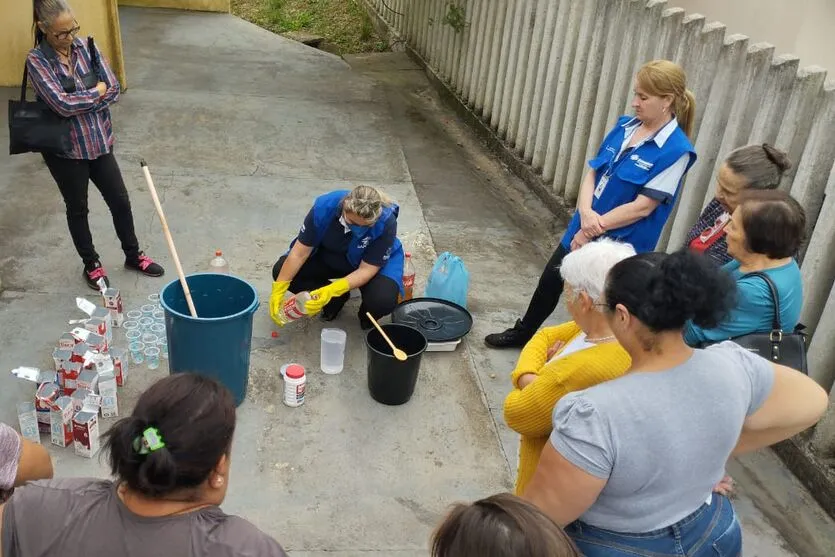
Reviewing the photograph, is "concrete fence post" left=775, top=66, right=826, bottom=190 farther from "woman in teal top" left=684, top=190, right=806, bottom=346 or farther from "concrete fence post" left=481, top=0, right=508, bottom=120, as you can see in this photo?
"concrete fence post" left=481, top=0, right=508, bottom=120

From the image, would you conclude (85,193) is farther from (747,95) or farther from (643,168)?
(747,95)

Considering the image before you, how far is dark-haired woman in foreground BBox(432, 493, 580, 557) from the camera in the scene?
1410mm

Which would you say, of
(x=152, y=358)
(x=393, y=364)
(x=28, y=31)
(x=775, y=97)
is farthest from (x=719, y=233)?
(x=28, y=31)

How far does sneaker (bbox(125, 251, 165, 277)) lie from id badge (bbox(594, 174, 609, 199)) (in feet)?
9.07

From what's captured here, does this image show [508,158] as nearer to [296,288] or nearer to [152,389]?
[296,288]

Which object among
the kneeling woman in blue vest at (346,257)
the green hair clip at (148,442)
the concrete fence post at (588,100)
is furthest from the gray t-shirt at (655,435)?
the concrete fence post at (588,100)

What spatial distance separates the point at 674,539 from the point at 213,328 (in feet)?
7.05

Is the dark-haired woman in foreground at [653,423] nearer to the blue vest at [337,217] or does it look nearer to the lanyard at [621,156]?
the lanyard at [621,156]

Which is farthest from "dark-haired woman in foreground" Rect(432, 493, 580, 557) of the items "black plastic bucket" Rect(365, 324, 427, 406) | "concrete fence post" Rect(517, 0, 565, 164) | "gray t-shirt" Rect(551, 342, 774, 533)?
"concrete fence post" Rect(517, 0, 565, 164)

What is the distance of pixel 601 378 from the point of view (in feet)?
6.95

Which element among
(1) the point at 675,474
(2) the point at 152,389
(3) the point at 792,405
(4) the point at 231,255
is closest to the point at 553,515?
(1) the point at 675,474

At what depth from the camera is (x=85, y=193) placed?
4.23 metres

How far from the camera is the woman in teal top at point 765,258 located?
261 centimetres

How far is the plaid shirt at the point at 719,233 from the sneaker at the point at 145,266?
321 cm
